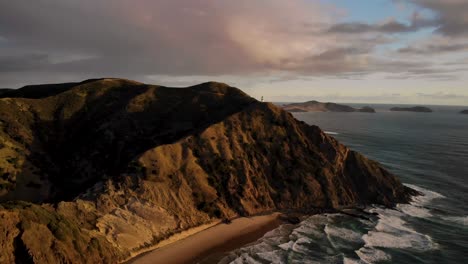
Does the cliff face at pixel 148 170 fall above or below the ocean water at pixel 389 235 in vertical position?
above

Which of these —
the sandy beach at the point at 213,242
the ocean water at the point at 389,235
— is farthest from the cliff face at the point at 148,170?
the ocean water at the point at 389,235

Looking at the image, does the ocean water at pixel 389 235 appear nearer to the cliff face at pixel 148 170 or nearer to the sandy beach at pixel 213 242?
the sandy beach at pixel 213 242

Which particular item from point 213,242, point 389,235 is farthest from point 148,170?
point 389,235

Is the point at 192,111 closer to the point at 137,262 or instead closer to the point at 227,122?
the point at 227,122

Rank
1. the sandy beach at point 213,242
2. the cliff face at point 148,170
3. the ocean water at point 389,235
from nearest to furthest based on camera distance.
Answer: the cliff face at point 148,170
the sandy beach at point 213,242
the ocean water at point 389,235

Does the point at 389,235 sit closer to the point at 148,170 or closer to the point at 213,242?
the point at 213,242

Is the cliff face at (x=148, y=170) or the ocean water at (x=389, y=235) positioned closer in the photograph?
the cliff face at (x=148, y=170)

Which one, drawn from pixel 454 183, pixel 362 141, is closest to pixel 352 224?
pixel 454 183
